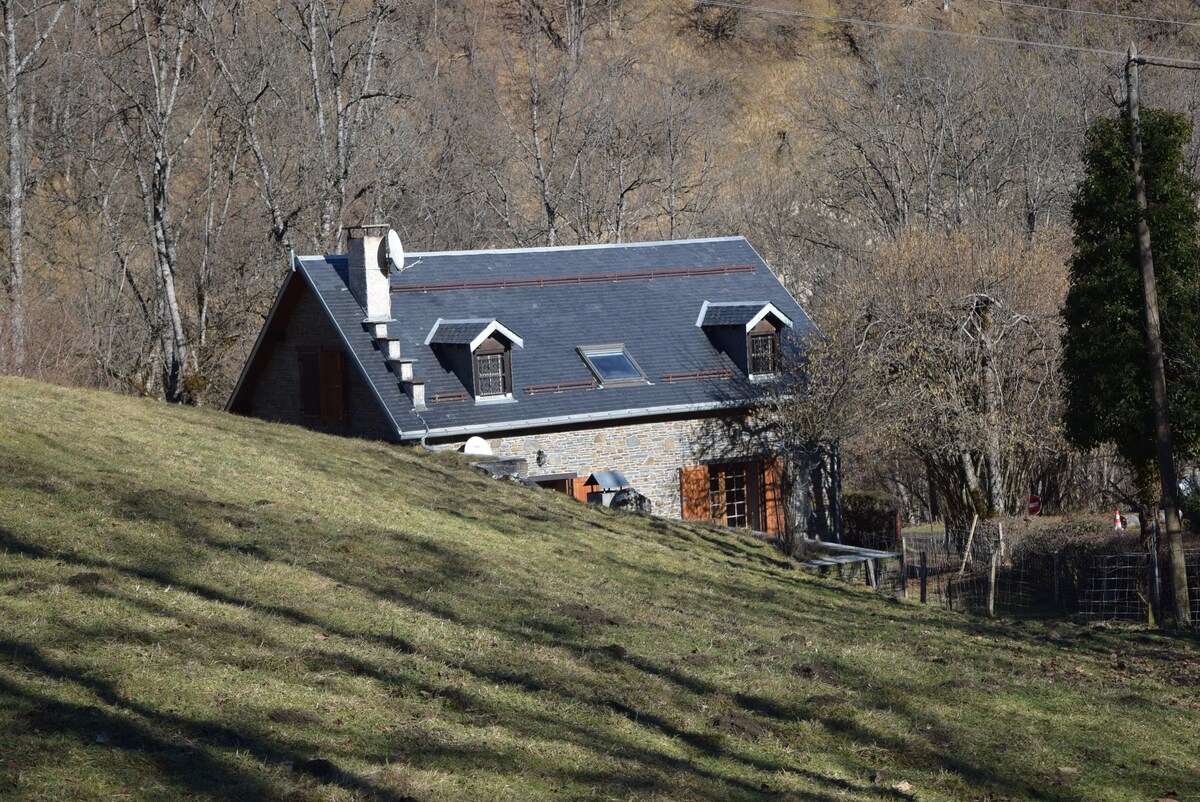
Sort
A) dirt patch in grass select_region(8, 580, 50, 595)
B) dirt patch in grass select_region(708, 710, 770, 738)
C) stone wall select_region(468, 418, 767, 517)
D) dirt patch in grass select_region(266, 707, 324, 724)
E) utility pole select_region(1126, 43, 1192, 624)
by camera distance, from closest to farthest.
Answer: dirt patch in grass select_region(266, 707, 324, 724), dirt patch in grass select_region(708, 710, 770, 738), dirt patch in grass select_region(8, 580, 50, 595), utility pole select_region(1126, 43, 1192, 624), stone wall select_region(468, 418, 767, 517)

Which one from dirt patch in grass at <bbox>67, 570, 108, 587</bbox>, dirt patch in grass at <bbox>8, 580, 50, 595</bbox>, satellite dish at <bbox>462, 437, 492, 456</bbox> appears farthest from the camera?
satellite dish at <bbox>462, 437, 492, 456</bbox>

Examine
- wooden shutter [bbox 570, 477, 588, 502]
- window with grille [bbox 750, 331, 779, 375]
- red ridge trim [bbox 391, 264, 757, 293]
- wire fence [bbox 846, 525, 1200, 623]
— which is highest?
red ridge trim [bbox 391, 264, 757, 293]

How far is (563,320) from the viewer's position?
1122 inches

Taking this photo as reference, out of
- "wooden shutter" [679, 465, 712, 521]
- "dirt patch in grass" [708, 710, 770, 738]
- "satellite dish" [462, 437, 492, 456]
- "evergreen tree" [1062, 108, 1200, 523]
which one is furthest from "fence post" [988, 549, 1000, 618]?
"dirt patch in grass" [708, 710, 770, 738]

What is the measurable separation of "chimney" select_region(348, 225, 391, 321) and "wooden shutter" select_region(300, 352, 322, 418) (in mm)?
2212

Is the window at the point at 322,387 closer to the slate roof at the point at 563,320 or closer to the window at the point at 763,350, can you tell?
the slate roof at the point at 563,320

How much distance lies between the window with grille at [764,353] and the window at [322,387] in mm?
9626

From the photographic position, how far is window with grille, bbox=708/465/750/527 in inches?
1110

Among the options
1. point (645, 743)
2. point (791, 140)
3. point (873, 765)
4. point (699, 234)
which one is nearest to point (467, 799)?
point (645, 743)

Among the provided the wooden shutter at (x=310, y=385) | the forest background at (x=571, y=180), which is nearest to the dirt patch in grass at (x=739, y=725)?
the forest background at (x=571, y=180)

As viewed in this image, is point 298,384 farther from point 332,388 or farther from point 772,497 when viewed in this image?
point 772,497

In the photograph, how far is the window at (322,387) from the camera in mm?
26984

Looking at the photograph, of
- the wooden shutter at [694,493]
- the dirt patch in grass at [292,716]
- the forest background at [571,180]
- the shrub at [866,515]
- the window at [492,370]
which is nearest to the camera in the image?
the dirt patch in grass at [292,716]

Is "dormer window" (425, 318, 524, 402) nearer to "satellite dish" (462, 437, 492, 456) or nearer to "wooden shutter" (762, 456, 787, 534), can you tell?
"satellite dish" (462, 437, 492, 456)
